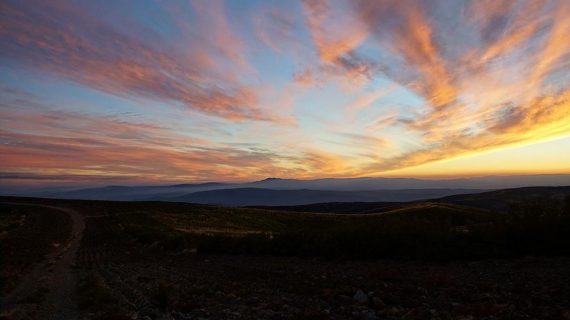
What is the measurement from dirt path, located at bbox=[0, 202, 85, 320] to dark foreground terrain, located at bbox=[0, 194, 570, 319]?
4cm

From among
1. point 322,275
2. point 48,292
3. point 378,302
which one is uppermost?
point 378,302

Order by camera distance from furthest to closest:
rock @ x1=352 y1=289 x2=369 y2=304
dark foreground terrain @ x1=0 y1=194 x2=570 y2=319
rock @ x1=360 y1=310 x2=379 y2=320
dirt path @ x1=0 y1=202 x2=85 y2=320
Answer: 1. dirt path @ x1=0 y1=202 x2=85 y2=320
2. rock @ x1=352 y1=289 x2=369 y2=304
3. dark foreground terrain @ x1=0 y1=194 x2=570 y2=319
4. rock @ x1=360 y1=310 x2=379 y2=320

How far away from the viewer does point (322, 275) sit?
Result: 1519 centimetres

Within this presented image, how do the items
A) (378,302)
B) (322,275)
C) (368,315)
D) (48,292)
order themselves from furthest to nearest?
(322,275)
(48,292)
(378,302)
(368,315)

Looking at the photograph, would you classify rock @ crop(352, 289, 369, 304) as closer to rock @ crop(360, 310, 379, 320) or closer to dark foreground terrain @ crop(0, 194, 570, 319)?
dark foreground terrain @ crop(0, 194, 570, 319)

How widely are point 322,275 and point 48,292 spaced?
9.94m

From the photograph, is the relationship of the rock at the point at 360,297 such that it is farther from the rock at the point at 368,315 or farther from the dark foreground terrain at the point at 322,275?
the rock at the point at 368,315

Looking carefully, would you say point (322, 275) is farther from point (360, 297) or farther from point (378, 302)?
point (378, 302)

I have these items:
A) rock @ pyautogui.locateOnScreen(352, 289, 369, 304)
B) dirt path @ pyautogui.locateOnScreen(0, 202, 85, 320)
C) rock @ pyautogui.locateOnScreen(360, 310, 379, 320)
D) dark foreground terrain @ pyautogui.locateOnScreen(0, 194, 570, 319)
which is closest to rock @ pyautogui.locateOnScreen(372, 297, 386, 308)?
dark foreground terrain @ pyautogui.locateOnScreen(0, 194, 570, 319)

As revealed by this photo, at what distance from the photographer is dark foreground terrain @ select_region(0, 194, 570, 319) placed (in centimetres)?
1045

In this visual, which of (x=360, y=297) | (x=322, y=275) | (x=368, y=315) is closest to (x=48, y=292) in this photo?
(x=322, y=275)

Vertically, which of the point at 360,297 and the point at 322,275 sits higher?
the point at 360,297

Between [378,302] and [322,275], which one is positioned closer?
[378,302]

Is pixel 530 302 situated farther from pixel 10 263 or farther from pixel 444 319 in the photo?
pixel 10 263
